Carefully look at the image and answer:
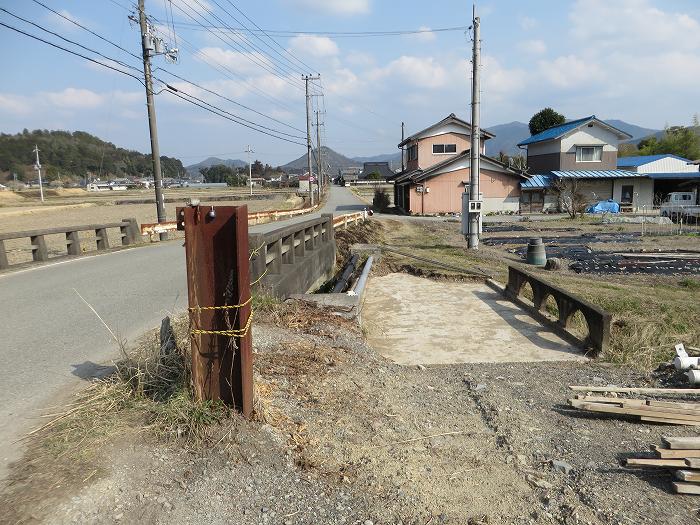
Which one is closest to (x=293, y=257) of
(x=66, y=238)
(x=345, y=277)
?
(x=345, y=277)

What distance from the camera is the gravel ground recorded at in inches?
113

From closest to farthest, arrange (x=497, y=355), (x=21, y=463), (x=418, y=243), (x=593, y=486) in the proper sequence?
(x=21, y=463) → (x=593, y=486) → (x=497, y=355) → (x=418, y=243)

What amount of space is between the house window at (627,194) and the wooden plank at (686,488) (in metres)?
45.9

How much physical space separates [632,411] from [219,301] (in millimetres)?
3443

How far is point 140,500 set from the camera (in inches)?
109

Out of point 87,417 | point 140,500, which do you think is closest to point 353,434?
point 140,500

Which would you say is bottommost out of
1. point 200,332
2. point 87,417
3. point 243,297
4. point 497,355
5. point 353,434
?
point 497,355

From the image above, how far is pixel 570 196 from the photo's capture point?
1465 inches

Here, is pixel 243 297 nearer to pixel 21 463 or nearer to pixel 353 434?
pixel 353 434

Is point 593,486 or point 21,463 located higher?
point 21,463

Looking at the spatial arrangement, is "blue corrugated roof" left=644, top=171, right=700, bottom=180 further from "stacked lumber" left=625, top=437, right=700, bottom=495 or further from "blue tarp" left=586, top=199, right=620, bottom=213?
"stacked lumber" left=625, top=437, right=700, bottom=495

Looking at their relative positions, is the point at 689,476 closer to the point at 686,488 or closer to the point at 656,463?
the point at 686,488

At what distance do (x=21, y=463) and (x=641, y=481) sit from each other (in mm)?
3903

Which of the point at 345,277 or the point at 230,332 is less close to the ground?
the point at 230,332
